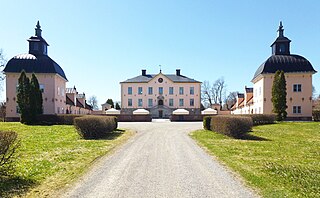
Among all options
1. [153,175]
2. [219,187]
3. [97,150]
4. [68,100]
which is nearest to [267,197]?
[219,187]

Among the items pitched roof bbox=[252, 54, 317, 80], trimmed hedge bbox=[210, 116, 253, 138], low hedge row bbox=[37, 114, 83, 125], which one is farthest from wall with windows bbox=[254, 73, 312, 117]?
low hedge row bbox=[37, 114, 83, 125]

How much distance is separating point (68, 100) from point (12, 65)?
42.9 ft

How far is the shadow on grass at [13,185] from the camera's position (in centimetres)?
624

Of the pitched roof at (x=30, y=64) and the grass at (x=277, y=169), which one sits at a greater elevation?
the pitched roof at (x=30, y=64)

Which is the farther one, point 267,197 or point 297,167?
point 297,167

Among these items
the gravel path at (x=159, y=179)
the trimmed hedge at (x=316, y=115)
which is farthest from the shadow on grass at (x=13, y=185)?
the trimmed hedge at (x=316, y=115)

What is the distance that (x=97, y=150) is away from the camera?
1266 centimetres

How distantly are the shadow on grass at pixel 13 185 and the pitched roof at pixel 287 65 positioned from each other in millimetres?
37696

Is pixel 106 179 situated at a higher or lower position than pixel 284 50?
lower

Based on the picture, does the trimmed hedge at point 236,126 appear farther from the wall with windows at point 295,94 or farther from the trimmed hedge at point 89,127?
the wall with windows at point 295,94

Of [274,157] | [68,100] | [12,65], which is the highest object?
[12,65]

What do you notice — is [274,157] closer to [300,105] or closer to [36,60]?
[300,105]

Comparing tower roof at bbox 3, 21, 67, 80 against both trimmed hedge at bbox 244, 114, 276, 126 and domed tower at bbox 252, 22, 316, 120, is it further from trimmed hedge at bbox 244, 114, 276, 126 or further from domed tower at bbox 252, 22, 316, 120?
domed tower at bbox 252, 22, 316, 120

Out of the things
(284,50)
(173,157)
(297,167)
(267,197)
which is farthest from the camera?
(284,50)
